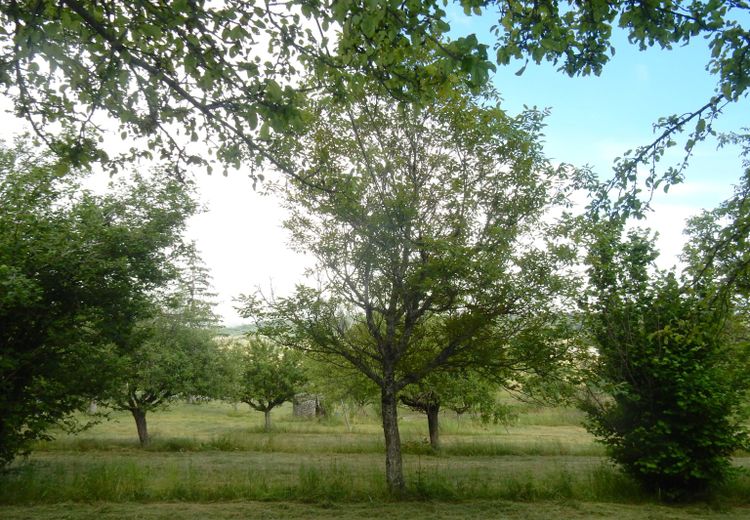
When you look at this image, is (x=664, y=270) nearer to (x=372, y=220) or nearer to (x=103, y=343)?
(x=372, y=220)

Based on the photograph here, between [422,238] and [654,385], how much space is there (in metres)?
5.89

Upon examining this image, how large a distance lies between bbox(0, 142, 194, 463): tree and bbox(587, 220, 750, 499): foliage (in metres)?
9.85

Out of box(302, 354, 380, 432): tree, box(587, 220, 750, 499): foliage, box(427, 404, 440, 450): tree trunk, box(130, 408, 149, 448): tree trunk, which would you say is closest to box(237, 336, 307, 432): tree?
box(302, 354, 380, 432): tree

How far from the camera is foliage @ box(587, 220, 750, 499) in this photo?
10.2 meters

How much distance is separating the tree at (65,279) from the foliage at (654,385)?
388 inches

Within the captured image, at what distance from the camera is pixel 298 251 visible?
436 inches

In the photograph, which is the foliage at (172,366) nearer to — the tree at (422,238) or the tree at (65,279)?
the tree at (65,279)

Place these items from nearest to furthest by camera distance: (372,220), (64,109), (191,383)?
(64,109)
(372,220)
(191,383)

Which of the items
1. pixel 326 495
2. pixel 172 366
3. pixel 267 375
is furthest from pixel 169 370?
pixel 326 495

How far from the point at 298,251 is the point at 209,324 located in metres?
15.9

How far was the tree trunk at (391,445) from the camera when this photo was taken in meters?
10.5

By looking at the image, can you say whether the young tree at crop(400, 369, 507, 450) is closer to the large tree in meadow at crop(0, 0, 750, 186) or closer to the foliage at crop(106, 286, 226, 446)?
the foliage at crop(106, 286, 226, 446)

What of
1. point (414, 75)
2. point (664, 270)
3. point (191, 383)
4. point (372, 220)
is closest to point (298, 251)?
point (372, 220)

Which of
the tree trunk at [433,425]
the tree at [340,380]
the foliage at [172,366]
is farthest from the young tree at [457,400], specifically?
the foliage at [172,366]
